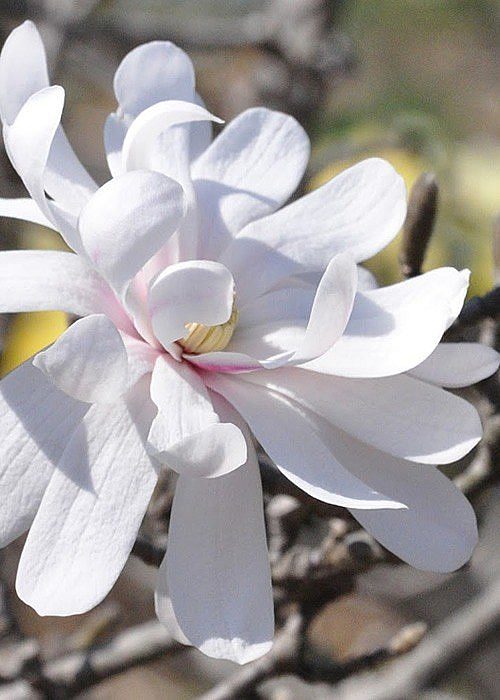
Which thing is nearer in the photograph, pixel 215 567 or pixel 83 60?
pixel 215 567

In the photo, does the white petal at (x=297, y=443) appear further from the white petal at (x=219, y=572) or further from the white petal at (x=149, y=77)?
the white petal at (x=149, y=77)

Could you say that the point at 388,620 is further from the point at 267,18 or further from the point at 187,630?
the point at 187,630

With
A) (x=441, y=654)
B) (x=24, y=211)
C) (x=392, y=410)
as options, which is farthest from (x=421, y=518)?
A: (x=441, y=654)

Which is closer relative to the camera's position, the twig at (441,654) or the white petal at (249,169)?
the white petal at (249,169)

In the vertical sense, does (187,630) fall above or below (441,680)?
above

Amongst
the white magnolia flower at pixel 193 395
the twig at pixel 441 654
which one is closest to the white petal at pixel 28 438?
the white magnolia flower at pixel 193 395

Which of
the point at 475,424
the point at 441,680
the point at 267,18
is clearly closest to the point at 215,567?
the point at 475,424

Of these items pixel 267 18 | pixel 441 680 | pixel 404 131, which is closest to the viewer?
pixel 441 680

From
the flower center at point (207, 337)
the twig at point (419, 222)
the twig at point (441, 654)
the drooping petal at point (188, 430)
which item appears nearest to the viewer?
the drooping petal at point (188, 430)
